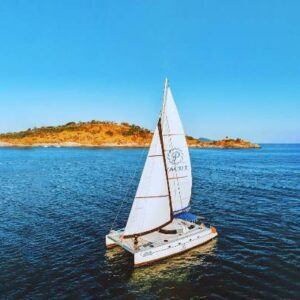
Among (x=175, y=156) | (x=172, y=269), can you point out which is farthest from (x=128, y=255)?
(x=175, y=156)

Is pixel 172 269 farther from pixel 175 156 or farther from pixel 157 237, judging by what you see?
pixel 175 156

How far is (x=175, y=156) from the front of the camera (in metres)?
34.3

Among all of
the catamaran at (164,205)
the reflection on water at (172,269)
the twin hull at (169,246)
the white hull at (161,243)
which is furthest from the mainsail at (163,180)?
the reflection on water at (172,269)

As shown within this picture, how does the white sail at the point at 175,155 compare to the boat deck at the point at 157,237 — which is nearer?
the boat deck at the point at 157,237

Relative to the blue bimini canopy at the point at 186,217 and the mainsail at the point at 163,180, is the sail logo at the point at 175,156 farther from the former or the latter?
the blue bimini canopy at the point at 186,217

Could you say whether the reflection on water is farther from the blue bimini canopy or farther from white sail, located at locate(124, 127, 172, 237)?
white sail, located at locate(124, 127, 172, 237)

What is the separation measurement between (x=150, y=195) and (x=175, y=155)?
206 inches

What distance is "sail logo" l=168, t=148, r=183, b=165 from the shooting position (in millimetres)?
34000

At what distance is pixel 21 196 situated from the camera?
60531mm

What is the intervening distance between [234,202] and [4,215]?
34.2 meters

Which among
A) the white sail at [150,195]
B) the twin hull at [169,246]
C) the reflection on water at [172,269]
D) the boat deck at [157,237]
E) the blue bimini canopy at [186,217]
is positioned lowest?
the reflection on water at [172,269]

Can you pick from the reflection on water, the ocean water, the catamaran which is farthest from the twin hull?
the ocean water

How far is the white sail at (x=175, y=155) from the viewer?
109ft

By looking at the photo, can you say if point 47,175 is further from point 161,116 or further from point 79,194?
point 161,116
